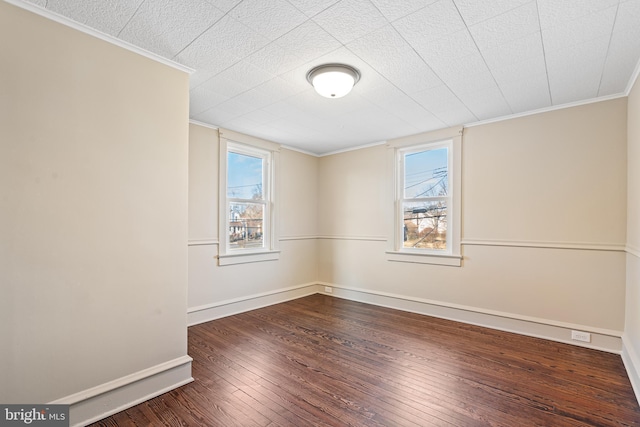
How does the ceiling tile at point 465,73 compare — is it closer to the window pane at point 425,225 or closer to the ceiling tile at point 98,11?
the window pane at point 425,225

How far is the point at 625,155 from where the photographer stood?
283cm

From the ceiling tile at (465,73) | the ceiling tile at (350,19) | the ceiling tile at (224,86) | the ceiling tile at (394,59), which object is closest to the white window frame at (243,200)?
the ceiling tile at (224,86)

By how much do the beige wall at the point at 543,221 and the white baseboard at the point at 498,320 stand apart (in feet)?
0.20

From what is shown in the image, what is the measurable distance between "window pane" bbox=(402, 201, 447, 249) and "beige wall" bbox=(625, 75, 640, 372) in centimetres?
173

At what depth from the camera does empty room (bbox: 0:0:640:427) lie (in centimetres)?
175

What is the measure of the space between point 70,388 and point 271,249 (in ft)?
9.64

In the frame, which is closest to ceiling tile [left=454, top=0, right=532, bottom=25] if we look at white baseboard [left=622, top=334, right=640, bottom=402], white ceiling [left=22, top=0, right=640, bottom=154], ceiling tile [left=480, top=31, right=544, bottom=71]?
white ceiling [left=22, top=0, right=640, bottom=154]

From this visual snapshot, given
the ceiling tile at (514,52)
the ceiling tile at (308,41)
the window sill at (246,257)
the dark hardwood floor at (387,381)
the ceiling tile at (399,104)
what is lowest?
the dark hardwood floor at (387,381)

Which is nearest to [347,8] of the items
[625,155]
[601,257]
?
[625,155]

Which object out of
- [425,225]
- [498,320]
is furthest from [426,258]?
[498,320]

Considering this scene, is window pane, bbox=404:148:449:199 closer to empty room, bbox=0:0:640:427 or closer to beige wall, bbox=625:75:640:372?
empty room, bbox=0:0:640:427

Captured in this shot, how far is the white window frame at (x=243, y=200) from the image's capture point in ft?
13.0

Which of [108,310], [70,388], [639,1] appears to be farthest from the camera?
[108,310]

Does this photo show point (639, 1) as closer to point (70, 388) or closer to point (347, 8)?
point (347, 8)
